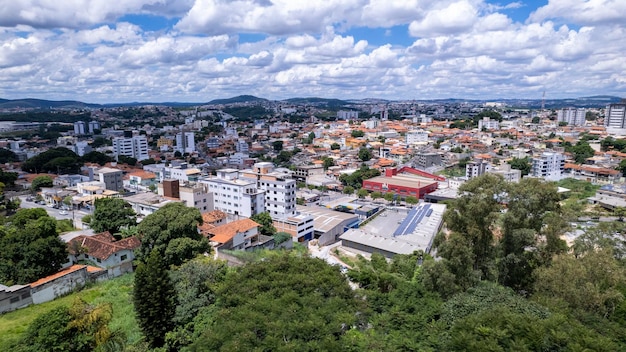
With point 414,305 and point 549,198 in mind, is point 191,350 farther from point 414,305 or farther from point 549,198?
point 549,198

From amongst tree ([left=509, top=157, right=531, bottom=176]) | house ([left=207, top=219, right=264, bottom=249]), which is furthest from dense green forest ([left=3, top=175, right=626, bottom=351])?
tree ([left=509, top=157, right=531, bottom=176])

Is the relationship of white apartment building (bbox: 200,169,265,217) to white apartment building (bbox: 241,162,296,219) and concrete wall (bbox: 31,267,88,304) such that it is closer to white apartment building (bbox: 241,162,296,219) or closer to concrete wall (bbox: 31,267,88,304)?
white apartment building (bbox: 241,162,296,219)

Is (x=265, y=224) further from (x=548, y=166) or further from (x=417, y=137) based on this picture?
(x=417, y=137)

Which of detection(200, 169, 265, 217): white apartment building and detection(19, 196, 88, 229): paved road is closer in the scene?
detection(19, 196, 88, 229): paved road

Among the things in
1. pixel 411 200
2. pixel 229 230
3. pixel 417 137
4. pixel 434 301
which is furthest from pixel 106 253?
pixel 417 137

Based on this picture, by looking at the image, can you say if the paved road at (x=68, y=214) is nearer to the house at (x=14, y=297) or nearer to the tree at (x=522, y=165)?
the house at (x=14, y=297)
